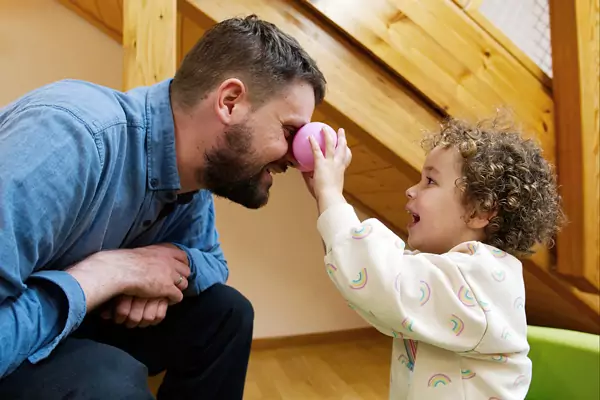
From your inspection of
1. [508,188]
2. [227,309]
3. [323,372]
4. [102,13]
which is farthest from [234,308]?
[102,13]

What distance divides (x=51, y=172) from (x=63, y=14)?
1407 millimetres

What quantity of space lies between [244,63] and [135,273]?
40 cm

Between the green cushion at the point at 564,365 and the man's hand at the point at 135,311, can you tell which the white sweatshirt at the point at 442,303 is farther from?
the green cushion at the point at 564,365

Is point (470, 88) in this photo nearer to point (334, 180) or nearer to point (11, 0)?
point (334, 180)

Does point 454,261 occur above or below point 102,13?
above

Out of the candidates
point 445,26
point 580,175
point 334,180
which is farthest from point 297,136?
point 580,175

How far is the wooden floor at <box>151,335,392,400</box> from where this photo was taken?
1626 millimetres

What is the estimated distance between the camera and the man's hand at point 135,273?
0.72 metres

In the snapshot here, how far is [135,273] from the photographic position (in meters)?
0.79

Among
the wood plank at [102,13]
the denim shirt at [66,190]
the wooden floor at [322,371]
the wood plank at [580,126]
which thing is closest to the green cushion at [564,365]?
the wood plank at [580,126]

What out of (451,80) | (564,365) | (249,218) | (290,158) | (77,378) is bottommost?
(249,218)

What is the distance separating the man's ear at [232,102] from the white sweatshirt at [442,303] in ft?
0.76

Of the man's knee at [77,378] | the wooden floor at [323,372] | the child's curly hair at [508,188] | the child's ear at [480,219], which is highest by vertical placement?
the child's curly hair at [508,188]

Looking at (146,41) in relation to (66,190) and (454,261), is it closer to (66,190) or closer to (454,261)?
(66,190)
